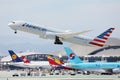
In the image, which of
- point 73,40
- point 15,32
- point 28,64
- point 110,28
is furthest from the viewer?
point 28,64

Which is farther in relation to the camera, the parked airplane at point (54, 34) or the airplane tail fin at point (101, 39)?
the airplane tail fin at point (101, 39)

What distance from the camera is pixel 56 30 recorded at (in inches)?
4540

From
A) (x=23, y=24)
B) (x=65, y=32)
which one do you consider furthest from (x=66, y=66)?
(x=23, y=24)

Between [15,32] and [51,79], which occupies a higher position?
[15,32]

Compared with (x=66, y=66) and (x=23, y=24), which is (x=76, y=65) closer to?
(x=66, y=66)

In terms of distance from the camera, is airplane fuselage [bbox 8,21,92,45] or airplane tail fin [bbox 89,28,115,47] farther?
airplane tail fin [bbox 89,28,115,47]

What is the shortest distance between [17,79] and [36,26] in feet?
59.2

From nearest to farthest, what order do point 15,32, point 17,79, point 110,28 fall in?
point 17,79 < point 15,32 < point 110,28

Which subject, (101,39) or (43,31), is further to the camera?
(101,39)

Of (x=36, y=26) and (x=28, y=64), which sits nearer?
(x=36, y=26)

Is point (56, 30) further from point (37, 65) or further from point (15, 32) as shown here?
point (37, 65)

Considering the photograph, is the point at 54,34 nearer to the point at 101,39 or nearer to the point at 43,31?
the point at 43,31

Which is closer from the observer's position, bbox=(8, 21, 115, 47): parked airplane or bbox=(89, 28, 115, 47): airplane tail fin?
bbox=(8, 21, 115, 47): parked airplane

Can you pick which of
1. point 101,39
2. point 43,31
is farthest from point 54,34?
point 101,39
